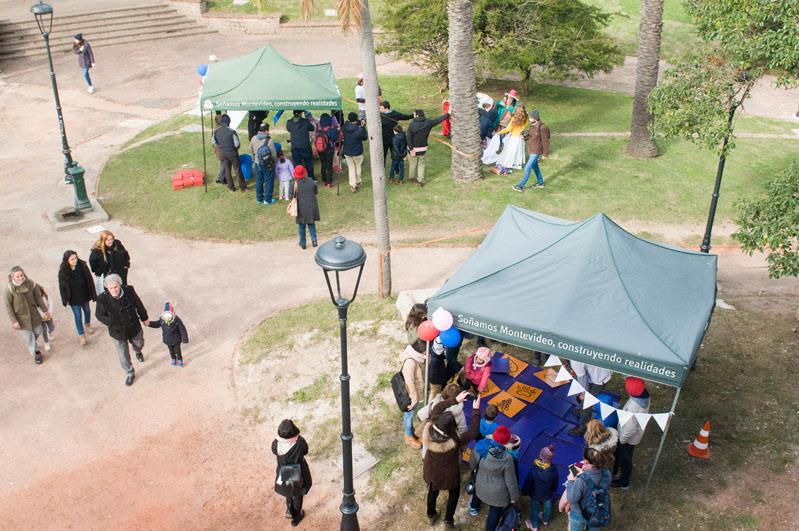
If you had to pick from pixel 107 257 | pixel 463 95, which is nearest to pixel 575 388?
pixel 107 257

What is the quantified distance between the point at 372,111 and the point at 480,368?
449 centimetres

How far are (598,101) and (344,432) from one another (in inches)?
748

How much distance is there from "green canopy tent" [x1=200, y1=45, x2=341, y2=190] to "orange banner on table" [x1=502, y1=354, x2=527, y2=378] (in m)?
8.28

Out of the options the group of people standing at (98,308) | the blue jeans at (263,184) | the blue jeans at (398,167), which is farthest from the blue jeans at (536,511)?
the blue jeans at (398,167)

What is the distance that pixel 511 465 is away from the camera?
770 cm

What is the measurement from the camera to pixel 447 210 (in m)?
16.3

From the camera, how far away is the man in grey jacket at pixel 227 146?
16.3 meters

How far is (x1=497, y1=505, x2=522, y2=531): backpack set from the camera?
8078mm

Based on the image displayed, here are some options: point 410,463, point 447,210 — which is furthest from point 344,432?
point 447,210

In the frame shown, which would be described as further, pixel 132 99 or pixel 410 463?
pixel 132 99

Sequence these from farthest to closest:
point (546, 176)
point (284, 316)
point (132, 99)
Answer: point (132, 99), point (546, 176), point (284, 316)

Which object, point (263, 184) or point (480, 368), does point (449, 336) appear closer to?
point (480, 368)

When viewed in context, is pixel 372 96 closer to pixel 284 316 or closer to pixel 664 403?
pixel 284 316

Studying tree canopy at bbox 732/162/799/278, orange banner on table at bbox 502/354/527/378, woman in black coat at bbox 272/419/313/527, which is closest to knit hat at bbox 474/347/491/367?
orange banner on table at bbox 502/354/527/378
